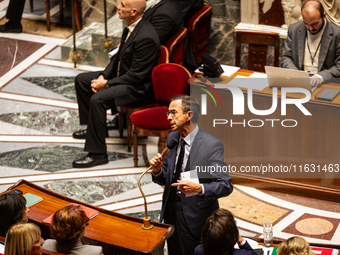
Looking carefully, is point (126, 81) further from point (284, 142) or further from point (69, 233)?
point (69, 233)

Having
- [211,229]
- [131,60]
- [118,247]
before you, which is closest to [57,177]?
[131,60]

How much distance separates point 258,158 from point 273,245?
5.96 ft

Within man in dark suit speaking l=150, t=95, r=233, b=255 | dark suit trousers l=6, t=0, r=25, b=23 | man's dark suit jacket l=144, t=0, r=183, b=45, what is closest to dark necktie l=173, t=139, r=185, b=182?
man in dark suit speaking l=150, t=95, r=233, b=255

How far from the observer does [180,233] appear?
3387 mm

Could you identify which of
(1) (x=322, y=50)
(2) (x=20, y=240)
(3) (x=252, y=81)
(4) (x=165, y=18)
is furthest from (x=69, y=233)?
(4) (x=165, y=18)

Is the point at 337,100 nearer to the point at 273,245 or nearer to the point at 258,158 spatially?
the point at 258,158

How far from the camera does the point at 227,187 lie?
3.16m

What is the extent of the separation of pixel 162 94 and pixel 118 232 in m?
2.32

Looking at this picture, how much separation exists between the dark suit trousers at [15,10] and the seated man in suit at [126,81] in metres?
3.28

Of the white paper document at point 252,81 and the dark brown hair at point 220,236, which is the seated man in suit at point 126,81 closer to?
the white paper document at point 252,81

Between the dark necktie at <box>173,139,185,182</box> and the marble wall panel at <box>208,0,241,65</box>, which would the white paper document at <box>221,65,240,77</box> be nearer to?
the dark necktie at <box>173,139,185,182</box>

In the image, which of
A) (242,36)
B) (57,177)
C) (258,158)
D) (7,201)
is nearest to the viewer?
(7,201)

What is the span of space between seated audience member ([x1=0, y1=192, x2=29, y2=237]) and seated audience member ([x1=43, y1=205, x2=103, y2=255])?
290mm

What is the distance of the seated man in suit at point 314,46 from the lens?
4750 mm
